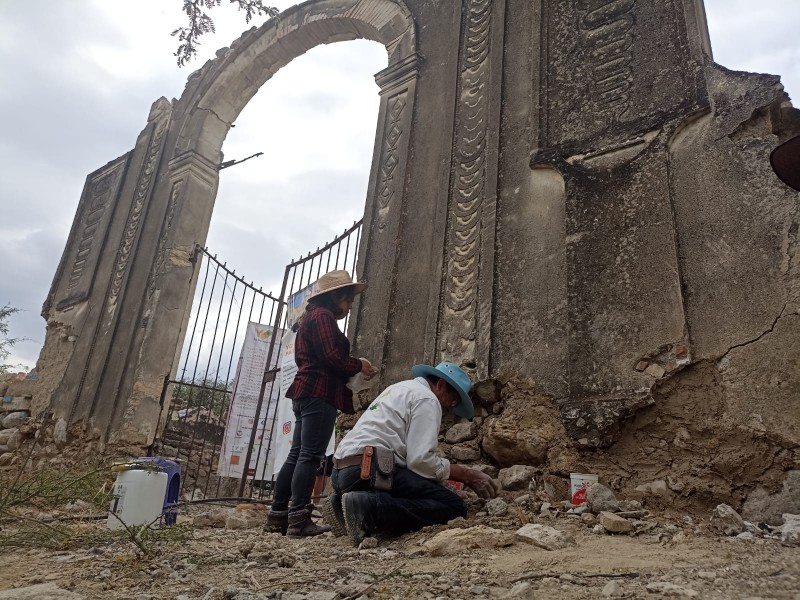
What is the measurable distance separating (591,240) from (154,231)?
18.3ft

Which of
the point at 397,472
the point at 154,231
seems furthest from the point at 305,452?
the point at 154,231

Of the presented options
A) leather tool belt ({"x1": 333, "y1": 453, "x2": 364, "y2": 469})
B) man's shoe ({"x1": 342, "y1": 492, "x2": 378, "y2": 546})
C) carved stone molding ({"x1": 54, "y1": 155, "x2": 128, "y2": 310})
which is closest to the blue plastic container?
leather tool belt ({"x1": 333, "y1": 453, "x2": 364, "y2": 469})

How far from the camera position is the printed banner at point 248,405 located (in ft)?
18.3

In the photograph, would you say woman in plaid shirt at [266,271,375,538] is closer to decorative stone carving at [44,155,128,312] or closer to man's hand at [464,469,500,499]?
man's hand at [464,469,500,499]

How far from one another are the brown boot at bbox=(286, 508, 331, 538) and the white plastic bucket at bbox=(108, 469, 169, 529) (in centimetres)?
74

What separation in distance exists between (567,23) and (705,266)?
6.93ft

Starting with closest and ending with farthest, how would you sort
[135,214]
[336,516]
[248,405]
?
[336,516]
[248,405]
[135,214]

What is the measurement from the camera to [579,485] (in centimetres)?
276

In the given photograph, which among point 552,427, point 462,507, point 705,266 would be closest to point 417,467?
point 462,507

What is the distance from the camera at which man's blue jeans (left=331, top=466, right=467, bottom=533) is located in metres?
2.58

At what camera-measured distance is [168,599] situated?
1620 mm

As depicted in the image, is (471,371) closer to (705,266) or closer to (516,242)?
(516,242)

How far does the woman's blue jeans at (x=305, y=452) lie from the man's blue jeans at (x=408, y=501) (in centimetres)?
39

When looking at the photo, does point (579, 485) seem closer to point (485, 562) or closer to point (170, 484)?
point (485, 562)
